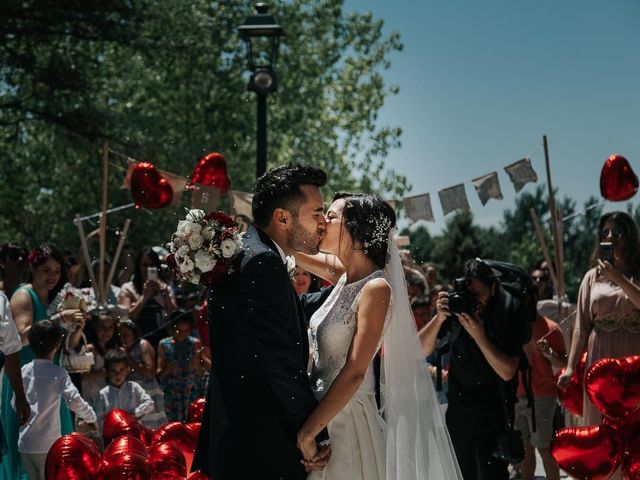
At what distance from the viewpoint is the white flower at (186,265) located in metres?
4.47

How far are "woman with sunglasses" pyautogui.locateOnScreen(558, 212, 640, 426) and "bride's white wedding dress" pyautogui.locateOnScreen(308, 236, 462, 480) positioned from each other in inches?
93.3

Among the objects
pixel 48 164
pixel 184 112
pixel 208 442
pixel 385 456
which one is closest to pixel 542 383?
pixel 385 456

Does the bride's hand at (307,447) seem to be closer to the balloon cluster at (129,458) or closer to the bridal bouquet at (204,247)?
the bridal bouquet at (204,247)

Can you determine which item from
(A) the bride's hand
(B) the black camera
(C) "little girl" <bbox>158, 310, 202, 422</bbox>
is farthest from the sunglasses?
(C) "little girl" <bbox>158, 310, 202, 422</bbox>

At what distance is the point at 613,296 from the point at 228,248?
3816 mm

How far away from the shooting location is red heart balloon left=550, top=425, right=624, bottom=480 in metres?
6.16

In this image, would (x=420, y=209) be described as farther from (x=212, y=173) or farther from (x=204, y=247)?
(x=204, y=247)

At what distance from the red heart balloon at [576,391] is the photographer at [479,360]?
84 cm

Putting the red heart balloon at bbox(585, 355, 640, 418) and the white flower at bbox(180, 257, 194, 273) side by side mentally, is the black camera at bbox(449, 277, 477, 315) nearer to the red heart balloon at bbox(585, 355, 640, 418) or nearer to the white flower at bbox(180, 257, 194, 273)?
the red heart balloon at bbox(585, 355, 640, 418)

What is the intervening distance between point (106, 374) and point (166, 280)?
2.39 metres

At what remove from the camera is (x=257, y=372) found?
4262mm

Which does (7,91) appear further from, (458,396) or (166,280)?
(458,396)

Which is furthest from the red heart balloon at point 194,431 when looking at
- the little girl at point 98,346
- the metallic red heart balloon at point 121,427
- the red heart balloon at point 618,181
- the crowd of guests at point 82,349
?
the red heart balloon at point 618,181

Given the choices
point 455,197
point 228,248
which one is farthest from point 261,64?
point 228,248
